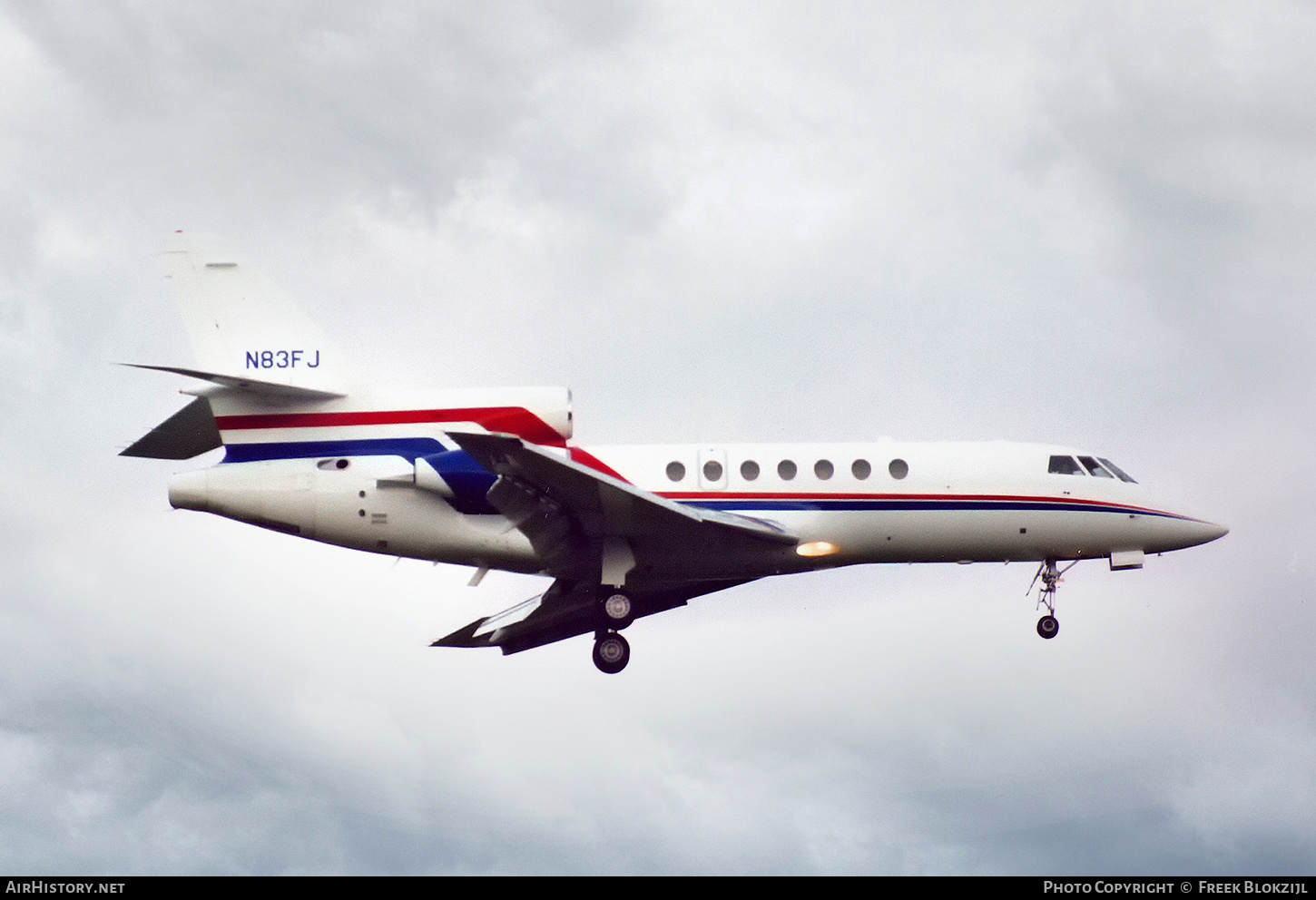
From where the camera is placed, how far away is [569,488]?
28.8 metres

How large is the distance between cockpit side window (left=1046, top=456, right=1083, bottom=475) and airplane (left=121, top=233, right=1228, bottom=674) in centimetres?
3

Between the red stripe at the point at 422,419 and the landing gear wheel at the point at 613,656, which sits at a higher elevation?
the red stripe at the point at 422,419

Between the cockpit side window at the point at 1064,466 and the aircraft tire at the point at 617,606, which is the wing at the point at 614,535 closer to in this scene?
the aircraft tire at the point at 617,606

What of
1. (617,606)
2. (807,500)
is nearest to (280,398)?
(617,606)

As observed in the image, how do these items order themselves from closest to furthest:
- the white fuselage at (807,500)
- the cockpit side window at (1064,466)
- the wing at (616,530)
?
the wing at (616,530), the white fuselage at (807,500), the cockpit side window at (1064,466)

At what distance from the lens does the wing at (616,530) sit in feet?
93.2

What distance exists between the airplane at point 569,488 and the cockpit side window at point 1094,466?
2 centimetres

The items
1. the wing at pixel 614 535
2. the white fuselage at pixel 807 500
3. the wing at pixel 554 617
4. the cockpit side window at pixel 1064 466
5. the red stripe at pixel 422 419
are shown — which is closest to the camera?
the wing at pixel 614 535

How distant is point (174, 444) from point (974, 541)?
1442 cm

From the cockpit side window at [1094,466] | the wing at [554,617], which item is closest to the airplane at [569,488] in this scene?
the cockpit side window at [1094,466]

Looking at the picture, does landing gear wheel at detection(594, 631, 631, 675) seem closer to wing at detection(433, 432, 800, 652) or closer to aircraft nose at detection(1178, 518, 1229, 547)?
wing at detection(433, 432, 800, 652)

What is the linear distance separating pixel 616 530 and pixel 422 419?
386 cm
